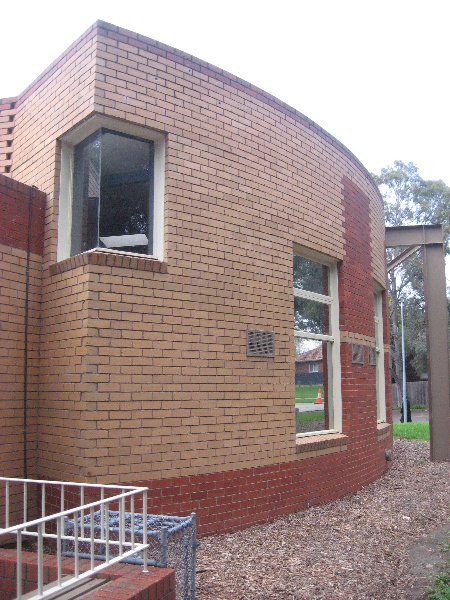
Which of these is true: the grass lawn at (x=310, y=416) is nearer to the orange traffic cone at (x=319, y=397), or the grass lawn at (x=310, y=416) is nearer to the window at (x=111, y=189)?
the orange traffic cone at (x=319, y=397)

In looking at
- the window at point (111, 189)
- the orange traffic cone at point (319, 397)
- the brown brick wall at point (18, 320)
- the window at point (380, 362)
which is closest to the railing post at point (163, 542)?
the brown brick wall at point (18, 320)

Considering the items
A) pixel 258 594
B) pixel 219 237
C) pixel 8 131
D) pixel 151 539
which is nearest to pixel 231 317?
pixel 219 237

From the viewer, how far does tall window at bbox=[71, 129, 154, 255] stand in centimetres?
577

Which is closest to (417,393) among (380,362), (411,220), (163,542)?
(411,220)

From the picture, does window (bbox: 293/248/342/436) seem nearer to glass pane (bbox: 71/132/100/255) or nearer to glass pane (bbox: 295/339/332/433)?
glass pane (bbox: 295/339/332/433)

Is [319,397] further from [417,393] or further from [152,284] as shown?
[417,393]

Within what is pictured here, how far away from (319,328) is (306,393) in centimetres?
104

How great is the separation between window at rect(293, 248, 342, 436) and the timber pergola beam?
13.6 feet

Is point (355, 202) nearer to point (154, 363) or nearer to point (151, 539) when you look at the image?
point (154, 363)

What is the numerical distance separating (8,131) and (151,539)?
4.79 meters

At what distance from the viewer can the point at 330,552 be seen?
5.47m

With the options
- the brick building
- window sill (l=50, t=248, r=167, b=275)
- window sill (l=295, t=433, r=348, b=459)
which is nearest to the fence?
window sill (l=295, t=433, r=348, b=459)

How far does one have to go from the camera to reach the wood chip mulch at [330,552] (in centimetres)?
454

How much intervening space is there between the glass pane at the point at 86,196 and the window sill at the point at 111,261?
0.28 m
